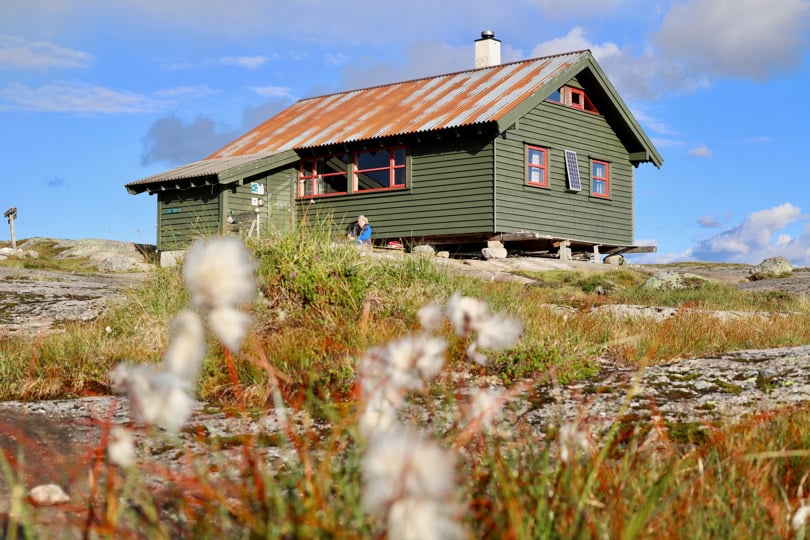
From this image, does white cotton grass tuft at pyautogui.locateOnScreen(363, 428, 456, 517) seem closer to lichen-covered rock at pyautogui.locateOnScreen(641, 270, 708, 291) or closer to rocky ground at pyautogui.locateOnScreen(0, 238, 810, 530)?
rocky ground at pyautogui.locateOnScreen(0, 238, 810, 530)

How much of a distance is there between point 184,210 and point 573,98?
12022 millimetres

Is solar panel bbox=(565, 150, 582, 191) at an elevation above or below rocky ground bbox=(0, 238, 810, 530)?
above

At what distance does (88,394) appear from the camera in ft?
17.5

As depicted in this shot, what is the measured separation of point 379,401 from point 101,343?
5199mm

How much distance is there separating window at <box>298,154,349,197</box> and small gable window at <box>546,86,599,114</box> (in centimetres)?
628

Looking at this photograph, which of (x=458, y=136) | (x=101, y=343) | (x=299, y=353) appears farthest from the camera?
(x=458, y=136)

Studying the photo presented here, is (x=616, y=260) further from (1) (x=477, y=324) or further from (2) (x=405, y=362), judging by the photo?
(2) (x=405, y=362)

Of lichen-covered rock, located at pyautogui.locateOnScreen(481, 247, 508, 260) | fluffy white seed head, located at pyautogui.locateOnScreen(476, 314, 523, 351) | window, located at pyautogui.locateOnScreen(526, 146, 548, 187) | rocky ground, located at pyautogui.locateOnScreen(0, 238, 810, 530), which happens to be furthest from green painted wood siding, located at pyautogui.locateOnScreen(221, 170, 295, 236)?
fluffy white seed head, located at pyautogui.locateOnScreen(476, 314, 523, 351)

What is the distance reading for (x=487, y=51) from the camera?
83.1ft

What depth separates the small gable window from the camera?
22394 millimetres

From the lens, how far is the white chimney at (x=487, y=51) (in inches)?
996

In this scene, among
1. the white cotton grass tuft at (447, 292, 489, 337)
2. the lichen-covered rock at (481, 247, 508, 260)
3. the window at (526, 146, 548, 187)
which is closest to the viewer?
the white cotton grass tuft at (447, 292, 489, 337)

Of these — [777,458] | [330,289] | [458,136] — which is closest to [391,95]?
[458,136]

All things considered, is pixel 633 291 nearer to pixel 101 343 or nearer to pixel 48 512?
pixel 101 343
